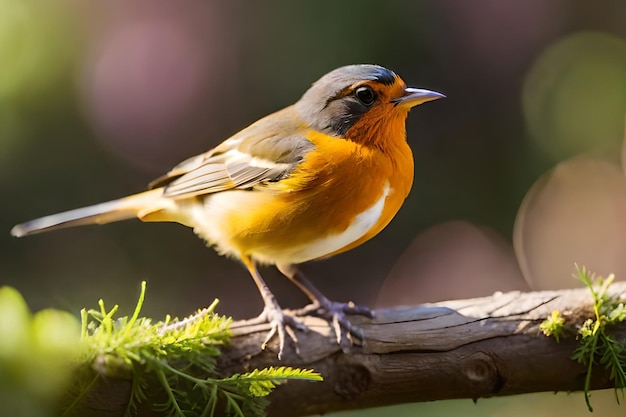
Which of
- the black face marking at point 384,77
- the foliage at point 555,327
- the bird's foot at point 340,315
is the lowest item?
the foliage at point 555,327

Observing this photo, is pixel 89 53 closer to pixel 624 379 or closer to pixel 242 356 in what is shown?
pixel 242 356

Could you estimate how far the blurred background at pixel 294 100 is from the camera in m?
2.55

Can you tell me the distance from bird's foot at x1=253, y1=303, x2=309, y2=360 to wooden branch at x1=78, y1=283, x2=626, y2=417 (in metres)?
0.02

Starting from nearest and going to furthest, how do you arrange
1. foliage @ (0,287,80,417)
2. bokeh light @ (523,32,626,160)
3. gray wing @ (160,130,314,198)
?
foliage @ (0,287,80,417) < gray wing @ (160,130,314,198) < bokeh light @ (523,32,626,160)

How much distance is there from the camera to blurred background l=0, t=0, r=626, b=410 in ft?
8.37

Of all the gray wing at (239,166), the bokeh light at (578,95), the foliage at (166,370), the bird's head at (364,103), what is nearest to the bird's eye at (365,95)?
the bird's head at (364,103)

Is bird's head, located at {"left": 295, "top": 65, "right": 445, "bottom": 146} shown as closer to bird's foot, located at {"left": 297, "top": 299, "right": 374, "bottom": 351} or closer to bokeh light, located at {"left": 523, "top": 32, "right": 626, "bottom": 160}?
bird's foot, located at {"left": 297, "top": 299, "right": 374, "bottom": 351}

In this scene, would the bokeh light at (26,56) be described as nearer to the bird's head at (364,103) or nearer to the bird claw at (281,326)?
the bird's head at (364,103)

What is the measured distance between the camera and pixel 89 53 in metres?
2.59

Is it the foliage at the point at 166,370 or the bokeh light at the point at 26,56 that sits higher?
the bokeh light at the point at 26,56

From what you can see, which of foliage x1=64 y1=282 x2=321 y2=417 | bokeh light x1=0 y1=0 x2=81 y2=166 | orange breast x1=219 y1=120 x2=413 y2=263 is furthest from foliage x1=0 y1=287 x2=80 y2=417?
bokeh light x1=0 y1=0 x2=81 y2=166

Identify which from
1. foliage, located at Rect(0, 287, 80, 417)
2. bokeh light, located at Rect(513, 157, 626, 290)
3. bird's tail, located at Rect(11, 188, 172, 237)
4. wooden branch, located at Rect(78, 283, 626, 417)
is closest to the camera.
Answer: foliage, located at Rect(0, 287, 80, 417)

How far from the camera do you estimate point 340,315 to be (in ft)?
5.49

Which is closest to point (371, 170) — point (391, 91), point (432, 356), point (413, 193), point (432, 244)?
point (391, 91)
